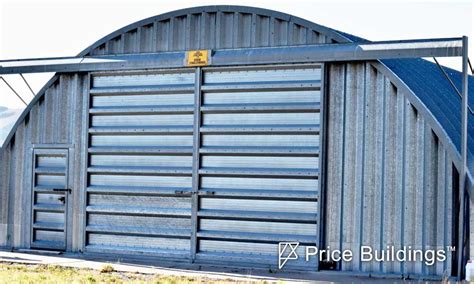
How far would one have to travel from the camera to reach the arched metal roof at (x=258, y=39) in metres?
15.1

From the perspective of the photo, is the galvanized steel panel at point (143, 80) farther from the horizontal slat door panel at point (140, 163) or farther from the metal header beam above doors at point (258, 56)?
the metal header beam above doors at point (258, 56)

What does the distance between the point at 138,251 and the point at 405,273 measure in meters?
4.86

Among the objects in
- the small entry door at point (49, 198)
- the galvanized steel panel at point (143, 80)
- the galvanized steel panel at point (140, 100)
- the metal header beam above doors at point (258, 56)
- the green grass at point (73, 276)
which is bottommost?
the green grass at point (73, 276)

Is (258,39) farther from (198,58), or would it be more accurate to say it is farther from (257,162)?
(257,162)

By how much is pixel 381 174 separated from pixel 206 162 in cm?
309

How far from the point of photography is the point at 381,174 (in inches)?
595

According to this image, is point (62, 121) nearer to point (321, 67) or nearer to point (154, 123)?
point (154, 123)

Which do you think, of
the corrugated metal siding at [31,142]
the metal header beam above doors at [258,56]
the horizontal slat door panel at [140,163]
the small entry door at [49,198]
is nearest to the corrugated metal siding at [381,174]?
the metal header beam above doors at [258,56]

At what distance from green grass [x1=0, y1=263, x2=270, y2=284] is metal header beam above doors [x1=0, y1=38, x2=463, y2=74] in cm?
381

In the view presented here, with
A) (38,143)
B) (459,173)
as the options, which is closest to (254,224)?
(459,173)

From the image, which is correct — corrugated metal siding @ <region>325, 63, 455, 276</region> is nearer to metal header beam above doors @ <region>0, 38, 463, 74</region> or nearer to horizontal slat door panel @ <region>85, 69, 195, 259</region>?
metal header beam above doors @ <region>0, 38, 463, 74</region>

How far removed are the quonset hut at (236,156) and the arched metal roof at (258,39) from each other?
1.0 inches

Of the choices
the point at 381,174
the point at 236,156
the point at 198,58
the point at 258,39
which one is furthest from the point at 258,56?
the point at 381,174

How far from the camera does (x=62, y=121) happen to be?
1809cm
